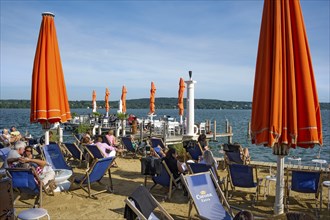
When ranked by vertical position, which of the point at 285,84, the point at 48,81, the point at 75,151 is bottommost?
the point at 75,151

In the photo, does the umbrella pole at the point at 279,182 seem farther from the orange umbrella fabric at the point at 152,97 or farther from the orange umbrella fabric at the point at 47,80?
the orange umbrella fabric at the point at 152,97

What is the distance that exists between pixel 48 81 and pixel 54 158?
1.89m

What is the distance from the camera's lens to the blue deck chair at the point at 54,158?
23.8 feet

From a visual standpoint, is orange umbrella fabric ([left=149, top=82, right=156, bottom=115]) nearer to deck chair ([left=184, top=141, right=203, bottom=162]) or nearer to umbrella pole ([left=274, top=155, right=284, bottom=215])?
deck chair ([left=184, top=141, right=203, bottom=162])

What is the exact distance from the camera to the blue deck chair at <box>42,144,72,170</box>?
285 inches

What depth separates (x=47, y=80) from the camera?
21.2 feet

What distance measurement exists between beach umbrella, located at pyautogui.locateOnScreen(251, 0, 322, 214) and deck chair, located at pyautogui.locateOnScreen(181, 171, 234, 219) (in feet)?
3.93

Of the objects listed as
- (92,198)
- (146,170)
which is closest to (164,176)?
(146,170)

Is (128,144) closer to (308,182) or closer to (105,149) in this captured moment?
(105,149)

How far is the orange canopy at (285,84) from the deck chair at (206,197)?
120 centimetres

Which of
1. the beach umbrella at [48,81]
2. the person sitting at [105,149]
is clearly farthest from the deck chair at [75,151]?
the beach umbrella at [48,81]

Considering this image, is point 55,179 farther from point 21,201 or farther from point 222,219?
point 222,219

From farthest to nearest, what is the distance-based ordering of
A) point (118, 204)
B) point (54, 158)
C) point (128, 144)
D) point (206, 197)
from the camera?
1. point (128, 144)
2. point (54, 158)
3. point (118, 204)
4. point (206, 197)

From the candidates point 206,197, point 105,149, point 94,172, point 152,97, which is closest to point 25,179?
point 94,172
